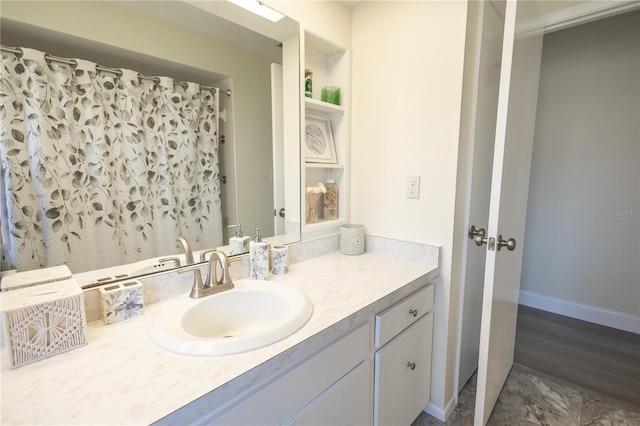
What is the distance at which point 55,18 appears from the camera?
2.80 feet

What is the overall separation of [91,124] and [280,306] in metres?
0.83

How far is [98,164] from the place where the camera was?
3.10ft

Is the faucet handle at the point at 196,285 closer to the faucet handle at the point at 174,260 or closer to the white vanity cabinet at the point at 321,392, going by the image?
the faucet handle at the point at 174,260

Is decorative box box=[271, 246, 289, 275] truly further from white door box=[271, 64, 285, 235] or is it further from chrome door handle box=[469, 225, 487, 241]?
chrome door handle box=[469, 225, 487, 241]

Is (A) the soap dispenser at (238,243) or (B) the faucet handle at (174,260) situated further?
(A) the soap dispenser at (238,243)

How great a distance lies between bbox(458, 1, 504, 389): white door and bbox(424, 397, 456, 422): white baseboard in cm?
12

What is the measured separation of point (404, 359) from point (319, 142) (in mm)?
1123

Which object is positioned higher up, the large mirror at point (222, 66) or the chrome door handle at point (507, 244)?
the large mirror at point (222, 66)

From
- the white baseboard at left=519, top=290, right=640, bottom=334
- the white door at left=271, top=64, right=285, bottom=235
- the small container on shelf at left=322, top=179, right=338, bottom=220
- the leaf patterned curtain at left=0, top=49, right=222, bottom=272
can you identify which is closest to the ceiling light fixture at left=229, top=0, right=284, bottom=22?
the white door at left=271, top=64, right=285, bottom=235

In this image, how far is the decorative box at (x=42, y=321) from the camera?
677 mm

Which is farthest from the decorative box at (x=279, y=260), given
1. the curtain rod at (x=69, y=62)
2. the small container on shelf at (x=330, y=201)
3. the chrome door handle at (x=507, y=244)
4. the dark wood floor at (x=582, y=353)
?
the dark wood floor at (x=582, y=353)

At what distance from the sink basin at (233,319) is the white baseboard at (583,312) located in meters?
2.68

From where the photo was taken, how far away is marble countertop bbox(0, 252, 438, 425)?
0.58 metres

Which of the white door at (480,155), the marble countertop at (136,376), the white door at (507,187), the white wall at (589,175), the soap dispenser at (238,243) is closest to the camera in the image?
the marble countertop at (136,376)
